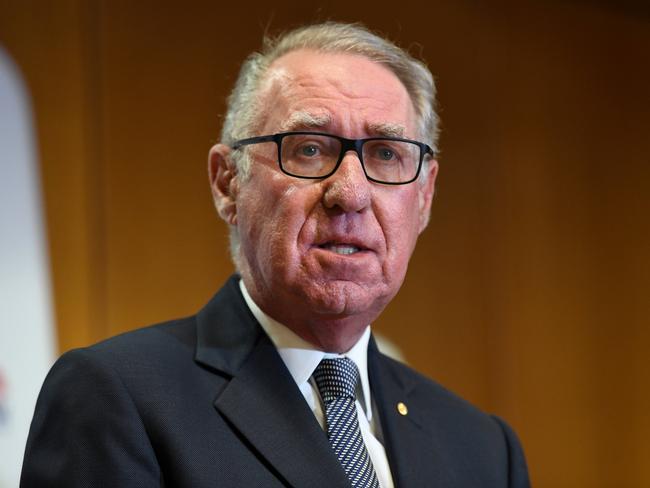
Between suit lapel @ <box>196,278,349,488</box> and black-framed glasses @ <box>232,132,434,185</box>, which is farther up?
black-framed glasses @ <box>232,132,434,185</box>

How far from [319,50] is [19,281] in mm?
1431

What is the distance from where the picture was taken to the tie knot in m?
1.68

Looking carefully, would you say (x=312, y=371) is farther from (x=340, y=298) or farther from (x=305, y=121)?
(x=305, y=121)

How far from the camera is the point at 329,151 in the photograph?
166cm

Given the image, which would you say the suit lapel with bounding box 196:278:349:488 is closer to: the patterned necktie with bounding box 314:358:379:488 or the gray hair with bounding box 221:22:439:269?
the patterned necktie with bounding box 314:358:379:488

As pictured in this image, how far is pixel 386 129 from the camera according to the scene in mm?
1709

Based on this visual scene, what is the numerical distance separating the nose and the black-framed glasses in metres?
0.01

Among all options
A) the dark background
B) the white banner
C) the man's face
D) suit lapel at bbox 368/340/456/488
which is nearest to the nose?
the man's face

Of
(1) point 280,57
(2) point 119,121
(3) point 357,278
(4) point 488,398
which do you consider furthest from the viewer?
(4) point 488,398

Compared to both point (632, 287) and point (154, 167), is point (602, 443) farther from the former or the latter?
point (154, 167)

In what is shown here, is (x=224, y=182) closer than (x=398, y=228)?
No

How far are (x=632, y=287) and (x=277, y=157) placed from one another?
2972mm

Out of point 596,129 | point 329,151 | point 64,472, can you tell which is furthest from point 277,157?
point 596,129

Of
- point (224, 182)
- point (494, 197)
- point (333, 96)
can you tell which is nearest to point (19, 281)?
point (224, 182)
